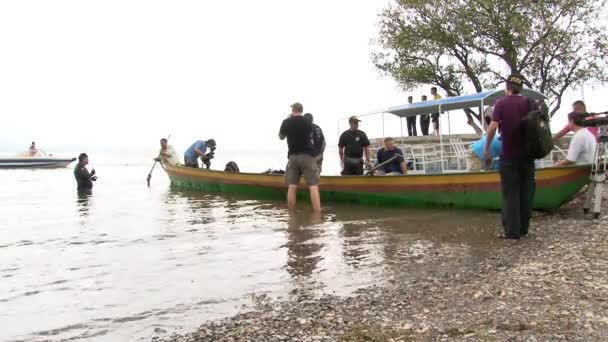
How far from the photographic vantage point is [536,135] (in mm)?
6375

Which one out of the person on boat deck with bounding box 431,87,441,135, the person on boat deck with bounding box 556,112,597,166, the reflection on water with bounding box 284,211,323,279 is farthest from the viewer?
the person on boat deck with bounding box 431,87,441,135

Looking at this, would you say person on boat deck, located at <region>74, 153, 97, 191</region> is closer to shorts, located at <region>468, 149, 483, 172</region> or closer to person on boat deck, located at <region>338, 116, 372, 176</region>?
person on boat deck, located at <region>338, 116, 372, 176</region>

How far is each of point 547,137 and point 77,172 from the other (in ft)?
48.4

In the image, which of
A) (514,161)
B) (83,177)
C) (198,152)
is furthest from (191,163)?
→ (514,161)

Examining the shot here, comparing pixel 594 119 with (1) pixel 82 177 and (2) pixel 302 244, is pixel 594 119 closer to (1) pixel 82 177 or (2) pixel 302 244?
(2) pixel 302 244

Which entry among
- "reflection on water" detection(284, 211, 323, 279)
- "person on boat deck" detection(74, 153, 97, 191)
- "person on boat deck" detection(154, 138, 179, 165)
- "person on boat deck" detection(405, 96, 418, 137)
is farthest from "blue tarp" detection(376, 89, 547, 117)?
"person on boat deck" detection(74, 153, 97, 191)

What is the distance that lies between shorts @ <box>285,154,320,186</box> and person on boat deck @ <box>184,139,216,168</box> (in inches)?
331

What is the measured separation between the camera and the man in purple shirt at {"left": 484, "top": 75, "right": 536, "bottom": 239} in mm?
6539

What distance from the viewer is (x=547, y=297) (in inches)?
165

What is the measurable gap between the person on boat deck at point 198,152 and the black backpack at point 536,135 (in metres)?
13.4

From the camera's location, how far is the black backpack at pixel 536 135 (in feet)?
20.9

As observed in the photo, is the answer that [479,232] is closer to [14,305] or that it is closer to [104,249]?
[104,249]

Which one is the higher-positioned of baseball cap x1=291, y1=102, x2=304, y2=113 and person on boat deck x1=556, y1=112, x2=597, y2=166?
baseball cap x1=291, y1=102, x2=304, y2=113

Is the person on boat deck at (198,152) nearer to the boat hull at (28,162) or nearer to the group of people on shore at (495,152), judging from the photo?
the group of people on shore at (495,152)
